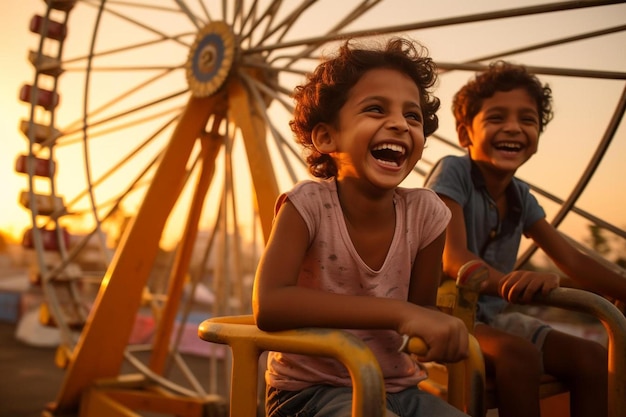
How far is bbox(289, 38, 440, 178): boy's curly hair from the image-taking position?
46.6 inches

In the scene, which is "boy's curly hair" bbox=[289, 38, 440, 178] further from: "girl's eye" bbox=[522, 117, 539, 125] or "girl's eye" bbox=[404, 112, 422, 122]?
"girl's eye" bbox=[522, 117, 539, 125]

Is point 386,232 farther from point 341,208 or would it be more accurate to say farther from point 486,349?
point 486,349

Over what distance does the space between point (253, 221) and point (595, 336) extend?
495 centimetres

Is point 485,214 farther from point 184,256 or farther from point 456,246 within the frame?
point 184,256

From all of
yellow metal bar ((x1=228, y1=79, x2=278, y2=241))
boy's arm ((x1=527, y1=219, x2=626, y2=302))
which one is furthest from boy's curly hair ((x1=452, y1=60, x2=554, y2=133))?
yellow metal bar ((x1=228, y1=79, x2=278, y2=241))

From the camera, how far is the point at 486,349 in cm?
135

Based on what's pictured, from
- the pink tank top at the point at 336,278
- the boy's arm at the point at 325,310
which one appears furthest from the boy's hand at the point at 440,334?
the pink tank top at the point at 336,278

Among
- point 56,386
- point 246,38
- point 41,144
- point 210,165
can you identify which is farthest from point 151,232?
point 56,386

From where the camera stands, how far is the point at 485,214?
1.65 meters

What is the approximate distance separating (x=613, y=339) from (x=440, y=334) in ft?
1.69

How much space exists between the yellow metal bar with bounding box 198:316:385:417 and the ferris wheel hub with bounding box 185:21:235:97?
7.30ft

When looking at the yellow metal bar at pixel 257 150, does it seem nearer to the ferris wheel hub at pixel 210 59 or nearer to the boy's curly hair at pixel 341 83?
the ferris wheel hub at pixel 210 59

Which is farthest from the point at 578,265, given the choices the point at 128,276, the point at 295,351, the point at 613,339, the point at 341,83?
the point at 128,276

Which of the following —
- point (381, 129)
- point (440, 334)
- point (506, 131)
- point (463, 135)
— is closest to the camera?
point (440, 334)
